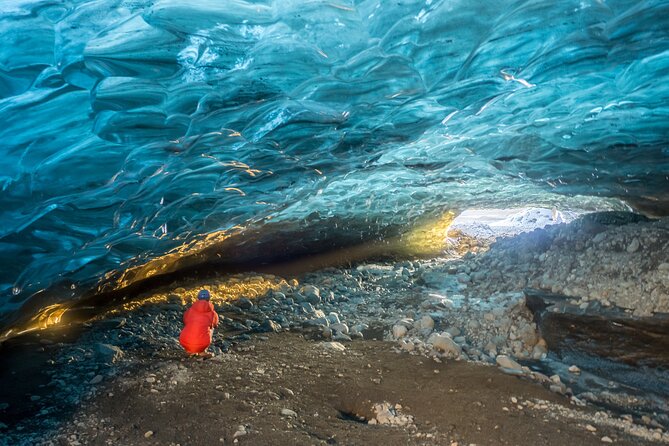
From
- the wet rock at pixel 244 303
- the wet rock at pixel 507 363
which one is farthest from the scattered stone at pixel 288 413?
the wet rock at pixel 244 303

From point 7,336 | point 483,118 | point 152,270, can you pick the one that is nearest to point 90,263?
point 7,336

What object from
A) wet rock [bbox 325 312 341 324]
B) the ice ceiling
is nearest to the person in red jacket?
the ice ceiling

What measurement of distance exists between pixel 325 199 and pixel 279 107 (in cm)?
385

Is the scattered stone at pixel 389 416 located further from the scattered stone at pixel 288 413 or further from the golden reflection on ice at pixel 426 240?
the golden reflection on ice at pixel 426 240

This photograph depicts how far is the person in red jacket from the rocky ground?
0.94 feet

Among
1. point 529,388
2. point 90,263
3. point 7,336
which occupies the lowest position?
point 7,336

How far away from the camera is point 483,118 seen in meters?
4.91

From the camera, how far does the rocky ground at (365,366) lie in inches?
165

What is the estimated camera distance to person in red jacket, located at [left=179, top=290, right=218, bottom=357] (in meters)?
5.48

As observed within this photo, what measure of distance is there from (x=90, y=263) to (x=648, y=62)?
6.63 m

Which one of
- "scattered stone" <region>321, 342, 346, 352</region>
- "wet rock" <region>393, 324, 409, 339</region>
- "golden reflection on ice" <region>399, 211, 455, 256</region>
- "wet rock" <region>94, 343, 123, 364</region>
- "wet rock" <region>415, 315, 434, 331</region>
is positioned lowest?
"golden reflection on ice" <region>399, 211, 455, 256</region>

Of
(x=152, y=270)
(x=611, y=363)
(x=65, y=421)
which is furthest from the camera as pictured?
(x=152, y=270)

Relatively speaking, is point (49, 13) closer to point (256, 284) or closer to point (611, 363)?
point (611, 363)

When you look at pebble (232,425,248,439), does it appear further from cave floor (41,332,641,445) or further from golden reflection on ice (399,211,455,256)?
golden reflection on ice (399,211,455,256)
